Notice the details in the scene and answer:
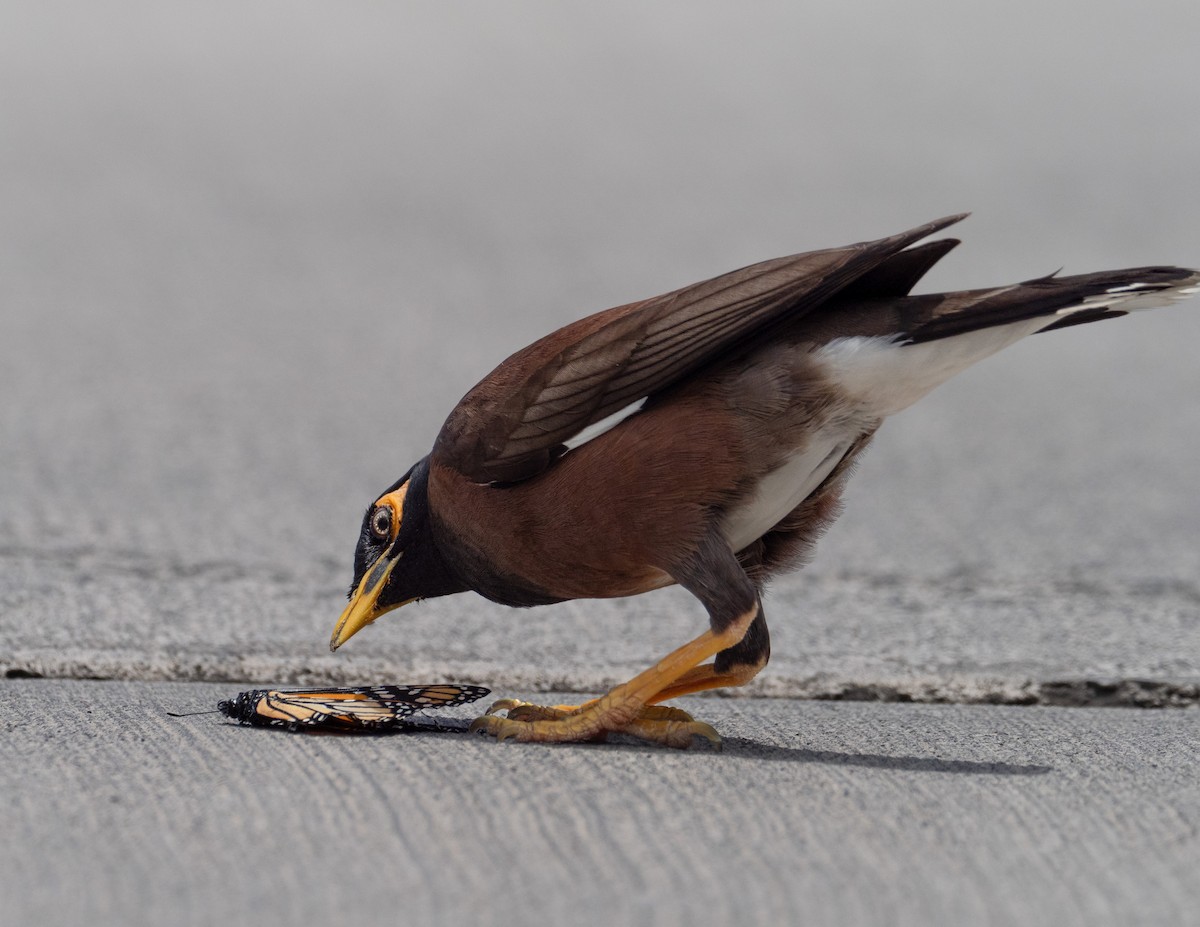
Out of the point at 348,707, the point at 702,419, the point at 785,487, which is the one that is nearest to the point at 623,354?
the point at 702,419

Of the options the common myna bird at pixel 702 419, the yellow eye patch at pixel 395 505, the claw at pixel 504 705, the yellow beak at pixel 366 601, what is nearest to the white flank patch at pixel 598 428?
the common myna bird at pixel 702 419

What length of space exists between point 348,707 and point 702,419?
117cm

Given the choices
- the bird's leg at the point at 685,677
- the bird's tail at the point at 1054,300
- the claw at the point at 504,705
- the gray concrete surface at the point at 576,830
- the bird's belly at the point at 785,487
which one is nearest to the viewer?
the gray concrete surface at the point at 576,830

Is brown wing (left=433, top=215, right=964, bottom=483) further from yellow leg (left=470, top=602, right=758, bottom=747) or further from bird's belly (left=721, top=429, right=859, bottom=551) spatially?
yellow leg (left=470, top=602, right=758, bottom=747)

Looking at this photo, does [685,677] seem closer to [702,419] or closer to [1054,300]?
[702,419]

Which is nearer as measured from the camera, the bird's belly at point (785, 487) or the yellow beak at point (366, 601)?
the bird's belly at point (785, 487)

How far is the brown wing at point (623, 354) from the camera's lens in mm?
3211

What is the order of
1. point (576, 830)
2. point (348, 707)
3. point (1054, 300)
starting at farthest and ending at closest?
point (348, 707), point (1054, 300), point (576, 830)

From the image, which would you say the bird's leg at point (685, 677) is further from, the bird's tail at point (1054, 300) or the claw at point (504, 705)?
the bird's tail at point (1054, 300)

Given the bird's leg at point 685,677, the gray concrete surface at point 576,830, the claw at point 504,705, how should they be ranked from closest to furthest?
the gray concrete surface at point 576,830, the bird's leg at point 685,677, the claw at point 504,705

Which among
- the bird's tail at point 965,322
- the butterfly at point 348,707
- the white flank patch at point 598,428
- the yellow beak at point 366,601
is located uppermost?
the bird's tail at point 965,322

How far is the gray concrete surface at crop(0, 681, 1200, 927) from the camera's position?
2.35 m

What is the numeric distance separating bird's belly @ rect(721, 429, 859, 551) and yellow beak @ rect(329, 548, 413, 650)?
0.96 m

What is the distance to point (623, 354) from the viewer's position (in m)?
3.33
